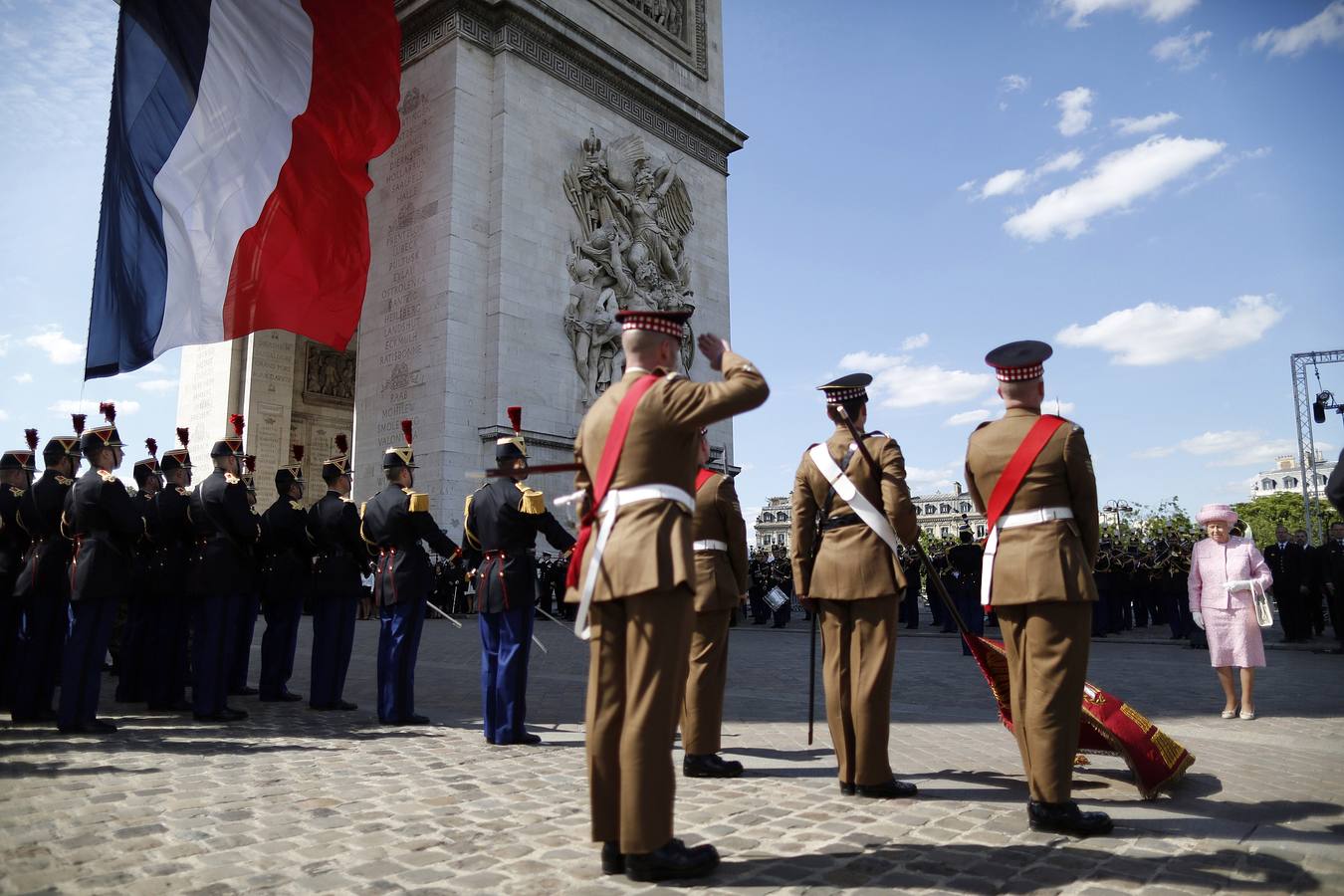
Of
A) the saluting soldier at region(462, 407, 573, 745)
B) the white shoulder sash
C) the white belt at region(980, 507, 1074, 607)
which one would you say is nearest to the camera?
the white belt at region(980, 507, 1074, 607)

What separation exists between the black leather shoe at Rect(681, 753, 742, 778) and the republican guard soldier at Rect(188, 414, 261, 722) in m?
4.09

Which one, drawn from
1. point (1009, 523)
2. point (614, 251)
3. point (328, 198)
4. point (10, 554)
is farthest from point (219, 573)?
point (614, 251)

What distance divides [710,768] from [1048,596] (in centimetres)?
217

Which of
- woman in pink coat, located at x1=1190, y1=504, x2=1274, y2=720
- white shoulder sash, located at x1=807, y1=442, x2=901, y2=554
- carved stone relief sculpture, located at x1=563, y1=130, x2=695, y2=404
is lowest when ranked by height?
woman in pink coat, located at x1=1190, y1=504, x2=1274, y2=720

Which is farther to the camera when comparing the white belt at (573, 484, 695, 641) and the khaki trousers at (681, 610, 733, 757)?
the khaki trousers at (681, 610, 733, 757)

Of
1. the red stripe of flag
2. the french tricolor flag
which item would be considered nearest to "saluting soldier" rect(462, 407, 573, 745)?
the french tricolor flag

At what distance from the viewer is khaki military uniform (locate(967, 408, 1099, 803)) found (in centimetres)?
390

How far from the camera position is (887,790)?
14.8 feet

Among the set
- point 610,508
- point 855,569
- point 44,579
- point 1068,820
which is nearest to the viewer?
point 610,508

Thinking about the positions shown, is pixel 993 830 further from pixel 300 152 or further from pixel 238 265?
pixel 300 152

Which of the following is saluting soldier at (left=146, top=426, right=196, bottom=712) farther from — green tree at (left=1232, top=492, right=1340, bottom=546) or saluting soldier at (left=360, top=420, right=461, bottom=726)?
green tree at (left=1232, top=492, right=1340, bottom=546)

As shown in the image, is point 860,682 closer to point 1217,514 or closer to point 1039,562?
point 1039,562

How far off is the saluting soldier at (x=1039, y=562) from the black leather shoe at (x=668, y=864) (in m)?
1.61

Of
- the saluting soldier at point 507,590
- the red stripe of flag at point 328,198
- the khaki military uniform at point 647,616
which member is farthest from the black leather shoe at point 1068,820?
the red stripe of flag at point 328,198
